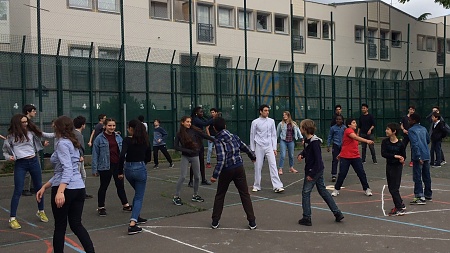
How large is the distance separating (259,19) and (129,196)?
21181 millimetres

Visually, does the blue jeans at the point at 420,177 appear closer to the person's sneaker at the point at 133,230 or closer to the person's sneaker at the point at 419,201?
the person's sneaker at the point at 419,201

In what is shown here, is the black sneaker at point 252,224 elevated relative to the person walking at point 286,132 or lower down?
lower down

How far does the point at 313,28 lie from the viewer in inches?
1261

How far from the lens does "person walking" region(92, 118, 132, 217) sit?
27.1 ft

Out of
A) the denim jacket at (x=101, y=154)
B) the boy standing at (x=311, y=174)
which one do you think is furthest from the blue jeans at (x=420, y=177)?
the denim jacket at (x=101, y=154)

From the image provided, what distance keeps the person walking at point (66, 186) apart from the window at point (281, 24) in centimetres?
2611

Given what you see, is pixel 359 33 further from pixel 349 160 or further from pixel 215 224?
pixel 215 224

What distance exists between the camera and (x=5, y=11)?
1922 centimetres

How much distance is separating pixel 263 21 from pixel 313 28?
14.3 ft

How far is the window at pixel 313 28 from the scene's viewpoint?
31756mm

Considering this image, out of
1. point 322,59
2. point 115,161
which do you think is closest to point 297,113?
point 322,59

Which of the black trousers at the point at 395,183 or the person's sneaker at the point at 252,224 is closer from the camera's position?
the person's sneaker at the point at 252,224

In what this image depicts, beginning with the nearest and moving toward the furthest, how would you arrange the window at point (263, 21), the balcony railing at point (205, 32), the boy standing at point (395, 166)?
the boy standing at point (395, 166)
the balcony railing at point (205, 32)
the window at point (263, 21)

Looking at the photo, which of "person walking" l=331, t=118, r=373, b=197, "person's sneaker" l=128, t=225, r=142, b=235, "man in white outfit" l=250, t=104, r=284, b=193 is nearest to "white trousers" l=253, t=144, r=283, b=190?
"man in white outfit" l=250, t=104, r=284, b=193
